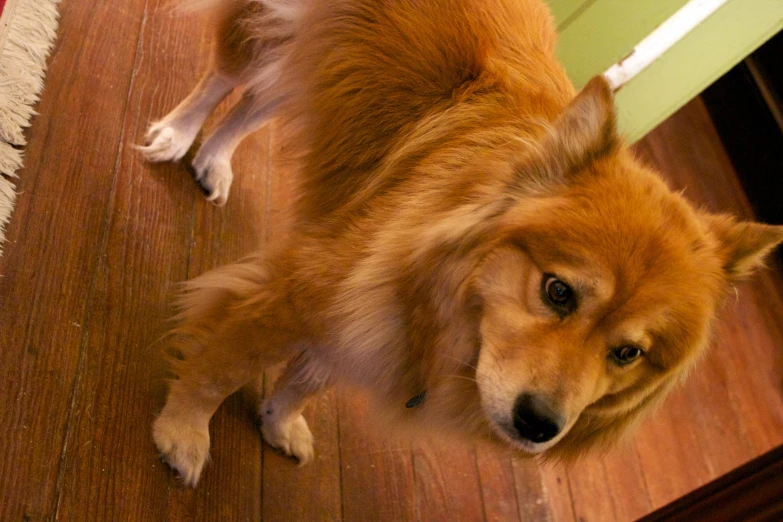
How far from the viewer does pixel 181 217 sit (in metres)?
1.82

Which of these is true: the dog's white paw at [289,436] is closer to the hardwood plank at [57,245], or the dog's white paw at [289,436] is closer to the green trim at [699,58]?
the hardwood plank at [57,245]

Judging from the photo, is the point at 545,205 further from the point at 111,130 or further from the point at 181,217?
the point at 111,130

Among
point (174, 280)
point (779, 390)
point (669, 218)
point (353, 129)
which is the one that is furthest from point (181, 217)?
point (779, 390)

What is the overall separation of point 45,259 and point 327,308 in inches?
30.8

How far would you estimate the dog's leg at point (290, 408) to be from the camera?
1.61m

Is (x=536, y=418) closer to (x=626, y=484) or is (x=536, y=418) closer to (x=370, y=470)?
(x=370, y=470)

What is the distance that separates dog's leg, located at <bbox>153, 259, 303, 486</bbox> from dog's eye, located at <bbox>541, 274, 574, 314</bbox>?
1.73ft

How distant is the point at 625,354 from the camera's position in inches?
44.9

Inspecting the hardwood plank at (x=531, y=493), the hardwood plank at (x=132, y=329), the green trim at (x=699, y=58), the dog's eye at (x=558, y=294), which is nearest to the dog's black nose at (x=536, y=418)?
the dog's eye at (x=558, y=294)

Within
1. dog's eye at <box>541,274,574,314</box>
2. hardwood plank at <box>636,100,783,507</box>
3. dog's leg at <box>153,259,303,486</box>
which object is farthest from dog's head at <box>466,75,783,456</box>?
hardwood plank at <box>636,100,783,507</box>

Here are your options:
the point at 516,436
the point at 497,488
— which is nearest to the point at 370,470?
the point at 497,488

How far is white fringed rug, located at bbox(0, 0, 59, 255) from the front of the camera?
1550mm

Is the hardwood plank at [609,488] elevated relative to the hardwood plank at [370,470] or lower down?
lower down

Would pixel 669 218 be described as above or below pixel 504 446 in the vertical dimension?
above
